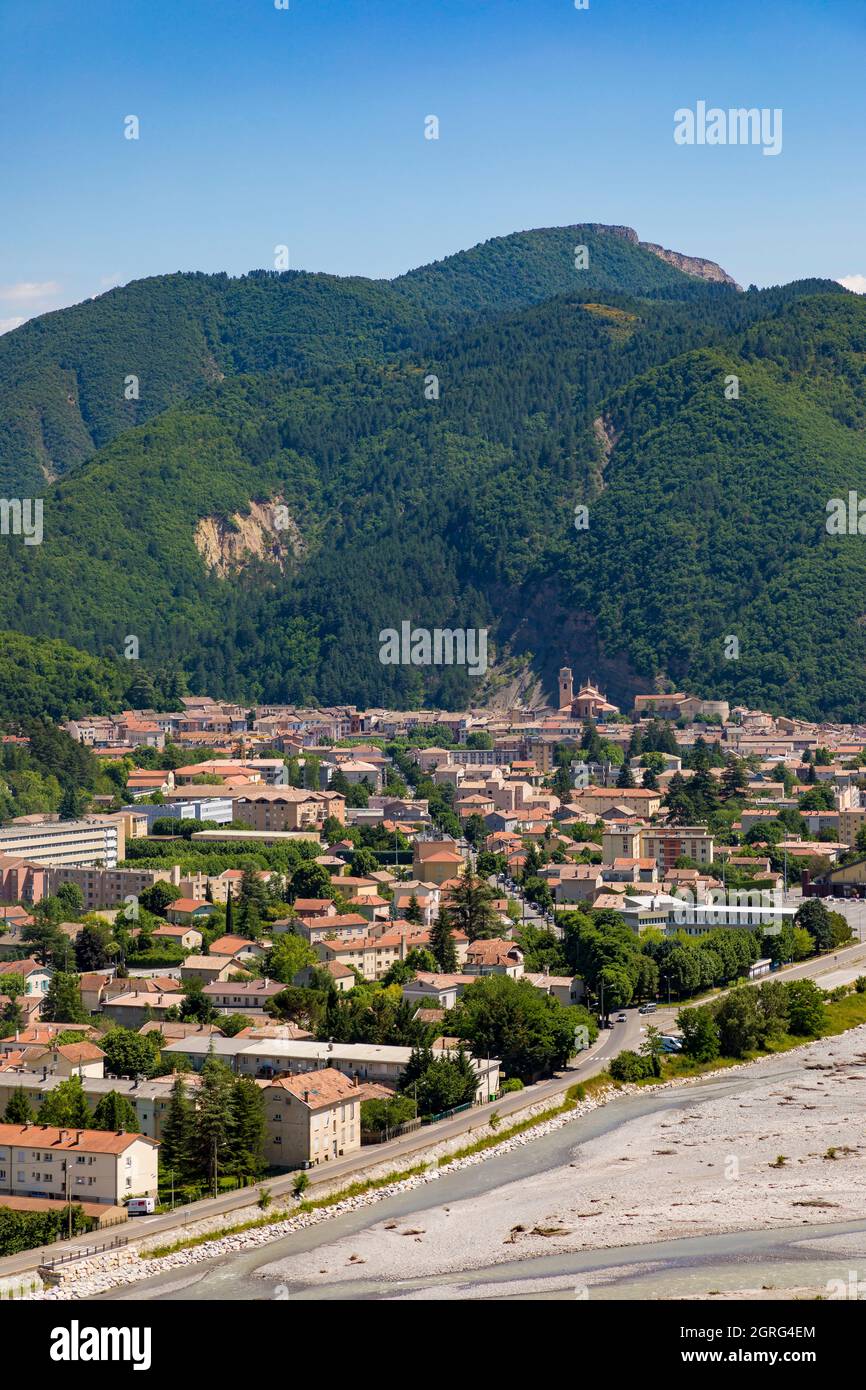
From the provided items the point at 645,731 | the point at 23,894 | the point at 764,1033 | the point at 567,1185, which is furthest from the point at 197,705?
the point at 567,1185

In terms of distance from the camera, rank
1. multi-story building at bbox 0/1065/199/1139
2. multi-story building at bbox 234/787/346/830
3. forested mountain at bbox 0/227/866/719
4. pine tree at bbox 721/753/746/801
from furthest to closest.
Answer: forested mountain at bbox 0/227/866/719 < pine tree at bbox 721/753/746/801 < multi-story building at bbox 234/787/346/830 < multi-story building at bbox 0/1065/199/1139

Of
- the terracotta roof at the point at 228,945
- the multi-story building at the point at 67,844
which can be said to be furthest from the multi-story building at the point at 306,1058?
the multi-story building at the point at 67,844

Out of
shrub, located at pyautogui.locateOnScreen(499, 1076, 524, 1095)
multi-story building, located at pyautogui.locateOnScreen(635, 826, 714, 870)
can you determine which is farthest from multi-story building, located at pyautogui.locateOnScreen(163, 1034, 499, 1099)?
multi-story building, located at pyautogui.locateOnScreen(635, 826, 714, 870)

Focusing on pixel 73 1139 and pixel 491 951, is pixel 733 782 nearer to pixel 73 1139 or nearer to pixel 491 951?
pixel 491 951

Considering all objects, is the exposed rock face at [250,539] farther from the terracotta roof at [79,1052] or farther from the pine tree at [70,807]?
the terracotta roof at [79,1052]

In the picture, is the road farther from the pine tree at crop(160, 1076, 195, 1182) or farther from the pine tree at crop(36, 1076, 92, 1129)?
the pine tree at crop(36, 1076, 92, 1129)

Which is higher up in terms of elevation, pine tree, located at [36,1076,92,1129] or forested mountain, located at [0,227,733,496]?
forested mountain, located at [0,227,733,496]

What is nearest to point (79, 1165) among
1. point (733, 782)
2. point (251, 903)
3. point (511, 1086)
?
point (511, 1086)

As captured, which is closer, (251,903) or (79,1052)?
(79,1052)
